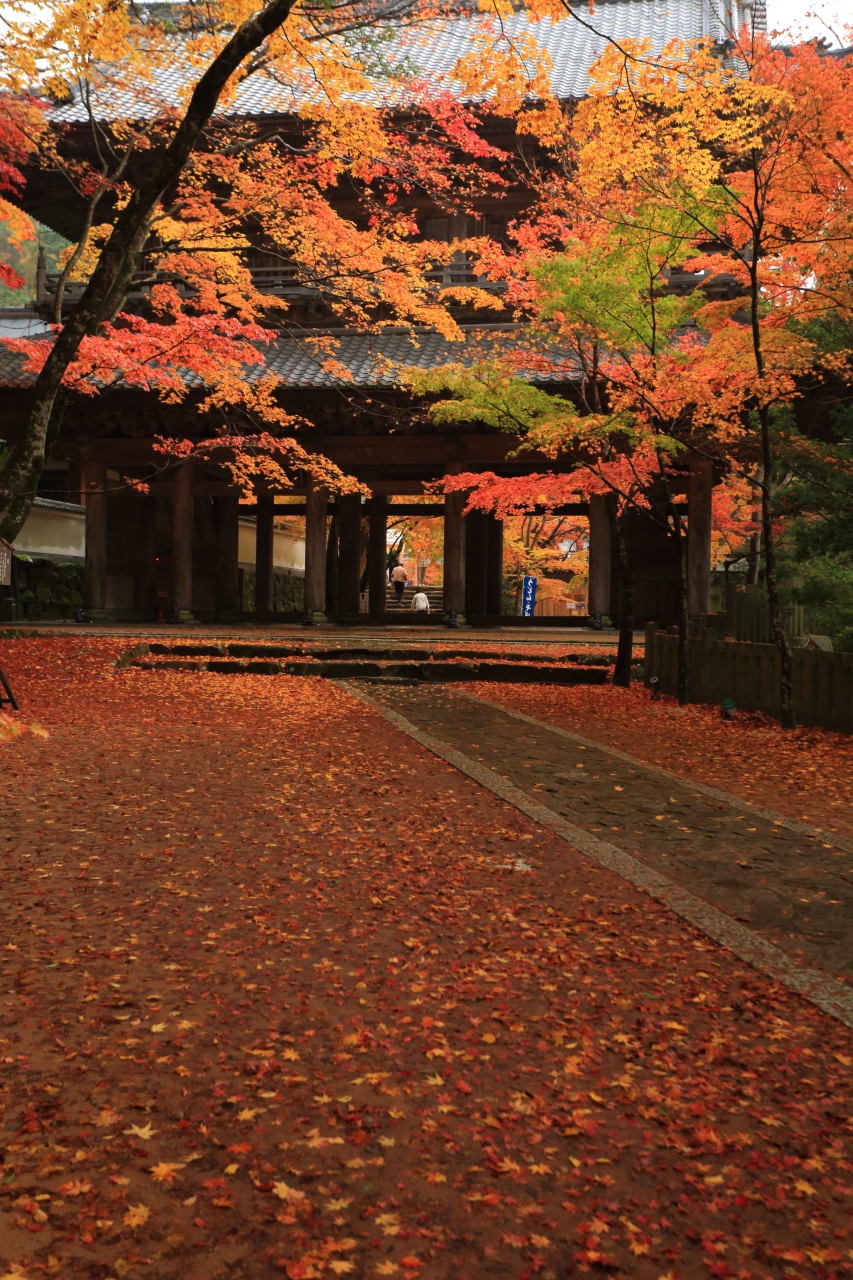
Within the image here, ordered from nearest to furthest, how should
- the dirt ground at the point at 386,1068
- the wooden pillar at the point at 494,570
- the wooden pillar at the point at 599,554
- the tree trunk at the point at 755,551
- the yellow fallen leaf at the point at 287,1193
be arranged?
the dirt ground at the point at 386,1068 → the yellow fallen leaf at the point at 287,1193 → the wooden pillar at the point at 599,554 → the tree trunk at the point at 755,551 → the wooden pillar at the point at 494,570

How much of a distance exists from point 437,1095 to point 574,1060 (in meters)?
0.52

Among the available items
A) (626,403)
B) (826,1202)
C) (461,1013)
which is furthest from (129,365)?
(826,1202)

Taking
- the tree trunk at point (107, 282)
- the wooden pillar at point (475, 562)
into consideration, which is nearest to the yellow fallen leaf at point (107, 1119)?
the tree trunk at point (107, 282)

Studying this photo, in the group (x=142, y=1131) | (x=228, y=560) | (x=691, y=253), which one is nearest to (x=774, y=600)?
(x=691, y=253)

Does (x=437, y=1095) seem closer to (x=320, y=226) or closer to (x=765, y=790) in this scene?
(x=765, y=790)

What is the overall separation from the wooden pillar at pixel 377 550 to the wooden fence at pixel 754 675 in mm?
11159

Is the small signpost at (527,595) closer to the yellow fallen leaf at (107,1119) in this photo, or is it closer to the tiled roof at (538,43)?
the tiled roof at (538,43)

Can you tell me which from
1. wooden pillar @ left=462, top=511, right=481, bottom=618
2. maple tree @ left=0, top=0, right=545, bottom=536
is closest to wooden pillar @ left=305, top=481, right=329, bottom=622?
maple tree @ left=0, top=0, right=545, bottom=536

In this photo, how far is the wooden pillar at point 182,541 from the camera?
19438 mm

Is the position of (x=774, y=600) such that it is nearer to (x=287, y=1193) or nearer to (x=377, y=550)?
(x=287, y=1193)

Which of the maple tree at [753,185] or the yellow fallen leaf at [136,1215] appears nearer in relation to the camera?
the yellow fallen leaf at [136,1215]

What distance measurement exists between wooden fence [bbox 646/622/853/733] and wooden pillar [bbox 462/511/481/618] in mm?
10028

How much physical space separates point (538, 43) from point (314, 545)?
1398 cm

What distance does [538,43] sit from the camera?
24.2 metres
